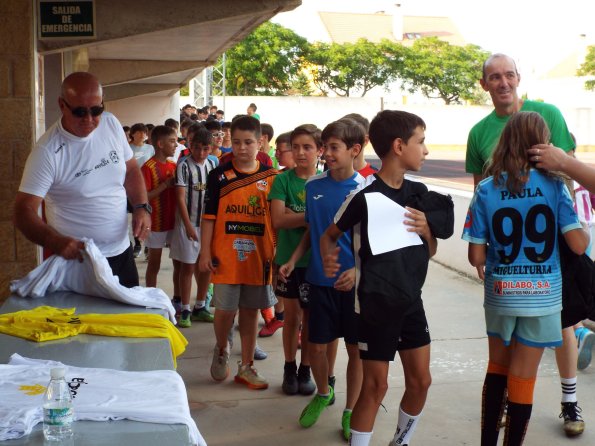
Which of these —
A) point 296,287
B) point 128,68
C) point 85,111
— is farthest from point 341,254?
point 128,68

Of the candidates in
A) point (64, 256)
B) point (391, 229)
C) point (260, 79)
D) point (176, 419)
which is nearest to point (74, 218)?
point (64, 256)

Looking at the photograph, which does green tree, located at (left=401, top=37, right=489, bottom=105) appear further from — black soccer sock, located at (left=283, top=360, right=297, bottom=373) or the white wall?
black soccer sock, located at (left=283, top=360, right=297, bottom=373)

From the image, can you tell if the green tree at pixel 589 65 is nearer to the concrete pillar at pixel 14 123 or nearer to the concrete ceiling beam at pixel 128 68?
the concrete ceiling beam at pixel 128 68

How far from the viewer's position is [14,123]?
20.5 feet

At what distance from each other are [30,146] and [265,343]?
101 inches

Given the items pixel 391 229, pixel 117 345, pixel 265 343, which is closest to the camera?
pixel 117 345

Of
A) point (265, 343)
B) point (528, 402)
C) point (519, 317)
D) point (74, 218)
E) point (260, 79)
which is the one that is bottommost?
point (265, 343)

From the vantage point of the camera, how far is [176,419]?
2.52m

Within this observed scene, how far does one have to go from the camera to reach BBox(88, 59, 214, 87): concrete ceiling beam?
15500mm

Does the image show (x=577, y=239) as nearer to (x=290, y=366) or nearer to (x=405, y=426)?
(x=405, y=426)

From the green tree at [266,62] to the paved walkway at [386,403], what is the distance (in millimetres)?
51776

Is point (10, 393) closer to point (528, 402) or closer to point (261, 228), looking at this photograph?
point (528, 402)

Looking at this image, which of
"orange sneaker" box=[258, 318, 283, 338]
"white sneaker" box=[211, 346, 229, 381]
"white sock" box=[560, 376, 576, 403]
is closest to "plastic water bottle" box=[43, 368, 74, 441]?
"white sock" box=[560, 376, 576, 403]

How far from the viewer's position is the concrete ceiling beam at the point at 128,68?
610 inches
